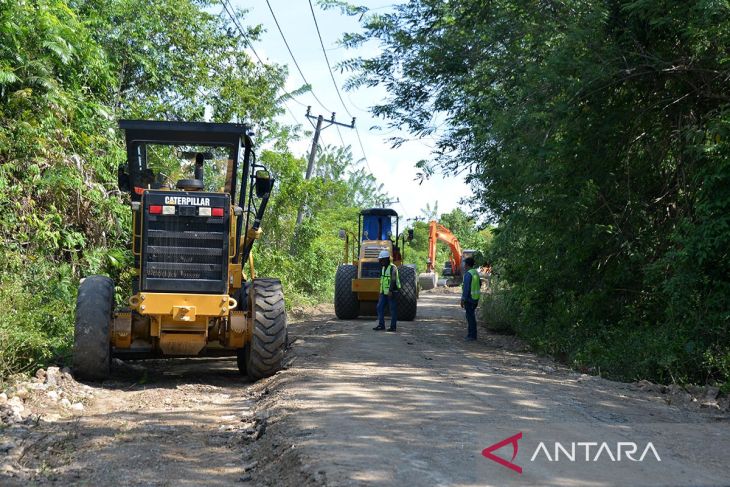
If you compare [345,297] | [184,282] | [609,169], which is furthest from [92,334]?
[345,297]

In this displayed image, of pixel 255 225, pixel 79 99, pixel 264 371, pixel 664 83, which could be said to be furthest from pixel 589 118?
pixel 79 99

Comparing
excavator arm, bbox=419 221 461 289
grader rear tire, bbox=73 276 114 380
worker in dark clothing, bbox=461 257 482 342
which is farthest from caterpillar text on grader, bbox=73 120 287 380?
excavator arm, bbox=419 221 461 289

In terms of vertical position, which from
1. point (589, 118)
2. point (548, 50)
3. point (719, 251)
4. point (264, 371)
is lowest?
point (264, 371)

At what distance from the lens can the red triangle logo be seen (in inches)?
237

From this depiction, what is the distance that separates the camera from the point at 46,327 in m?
11.6

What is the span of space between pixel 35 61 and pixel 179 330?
643cm

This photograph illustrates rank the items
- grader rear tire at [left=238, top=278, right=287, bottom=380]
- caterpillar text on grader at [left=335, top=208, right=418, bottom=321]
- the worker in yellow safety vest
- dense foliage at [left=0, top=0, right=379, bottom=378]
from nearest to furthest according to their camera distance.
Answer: grader rear tire at [left=238, top=278, right=287, bottom=380], dense foliage at [left=0, top=0, right=379, bottom=378], the worker in yellow safety vest, caterpillar text on grader at [left=335, top=208, right=418, bottom=321]

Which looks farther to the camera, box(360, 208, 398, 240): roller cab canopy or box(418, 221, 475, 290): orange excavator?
box(418, 221, 475, 290): orange excavator

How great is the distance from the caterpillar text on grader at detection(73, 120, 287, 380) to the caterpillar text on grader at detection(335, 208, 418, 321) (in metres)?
10.8

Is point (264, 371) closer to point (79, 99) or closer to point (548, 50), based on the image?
point (79, 99)

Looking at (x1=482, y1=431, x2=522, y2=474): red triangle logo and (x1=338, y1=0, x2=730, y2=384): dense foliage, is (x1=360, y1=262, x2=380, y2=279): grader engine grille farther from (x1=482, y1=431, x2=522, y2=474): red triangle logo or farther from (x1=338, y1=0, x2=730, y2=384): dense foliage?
(x1=482, y1=431, x2=522, y2=474): red triangle logo

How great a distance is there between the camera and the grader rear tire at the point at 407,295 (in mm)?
→ 21422

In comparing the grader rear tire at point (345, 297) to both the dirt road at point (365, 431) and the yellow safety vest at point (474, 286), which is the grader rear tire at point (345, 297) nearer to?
the yellow safety vest at point (474, 286)

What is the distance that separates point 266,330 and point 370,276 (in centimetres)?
1203
